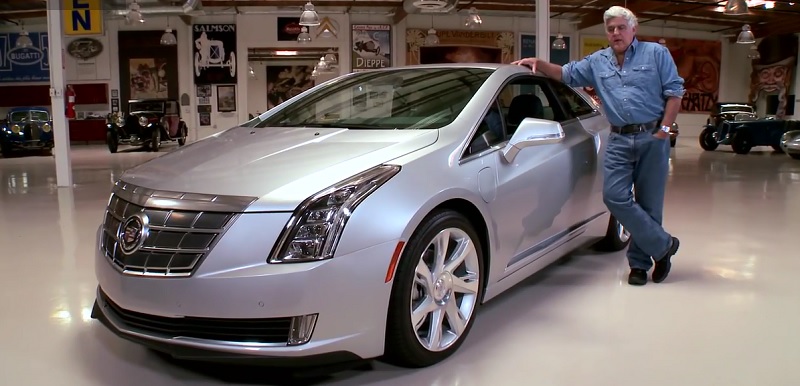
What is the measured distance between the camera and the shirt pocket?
2.99 metres

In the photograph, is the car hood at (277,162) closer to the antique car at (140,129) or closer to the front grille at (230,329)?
the front grille at (230,329)

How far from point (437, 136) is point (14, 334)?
1.84 m

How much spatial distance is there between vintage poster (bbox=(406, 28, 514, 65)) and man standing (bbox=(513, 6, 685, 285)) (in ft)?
49.2

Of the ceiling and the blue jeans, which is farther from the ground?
the ceiling

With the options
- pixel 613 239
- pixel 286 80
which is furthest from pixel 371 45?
pixel 613 239

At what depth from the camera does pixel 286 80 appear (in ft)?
75.2

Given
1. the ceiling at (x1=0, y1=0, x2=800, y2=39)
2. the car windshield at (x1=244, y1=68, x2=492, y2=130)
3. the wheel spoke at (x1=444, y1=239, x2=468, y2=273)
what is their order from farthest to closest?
the ceiling at (x1=0, y1=0, x2=800, y2=39) < the car windshield at (x1=244, y1=68, x2=492, y2=130) < the wheel spoke at (x1=444, y1=239, x2=468, y2=273)

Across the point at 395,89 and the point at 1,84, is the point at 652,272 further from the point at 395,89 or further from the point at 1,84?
the point at 1,84

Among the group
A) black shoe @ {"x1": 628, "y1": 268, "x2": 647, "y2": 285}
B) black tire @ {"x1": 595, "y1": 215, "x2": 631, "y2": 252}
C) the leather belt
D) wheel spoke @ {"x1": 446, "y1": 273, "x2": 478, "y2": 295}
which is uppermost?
the leather belt

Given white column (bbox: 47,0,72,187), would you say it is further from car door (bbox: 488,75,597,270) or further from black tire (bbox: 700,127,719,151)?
black tire (bbox: 700,127,719,151)

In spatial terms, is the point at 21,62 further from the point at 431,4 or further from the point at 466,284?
the point at 466,284

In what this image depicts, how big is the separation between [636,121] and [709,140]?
36.8ft

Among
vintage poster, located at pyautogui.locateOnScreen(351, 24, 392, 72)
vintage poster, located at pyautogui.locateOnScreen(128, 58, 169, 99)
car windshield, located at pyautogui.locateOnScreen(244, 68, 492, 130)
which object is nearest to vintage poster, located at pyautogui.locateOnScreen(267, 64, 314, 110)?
vintage poster, located at pyautogui.locateOnScreen(128, 58, 169, 99)

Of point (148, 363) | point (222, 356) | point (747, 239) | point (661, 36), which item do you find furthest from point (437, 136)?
point (661, 36)
